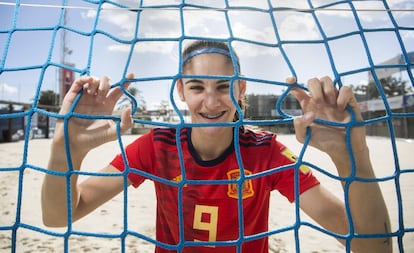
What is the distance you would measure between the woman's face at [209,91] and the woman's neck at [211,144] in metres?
0.11

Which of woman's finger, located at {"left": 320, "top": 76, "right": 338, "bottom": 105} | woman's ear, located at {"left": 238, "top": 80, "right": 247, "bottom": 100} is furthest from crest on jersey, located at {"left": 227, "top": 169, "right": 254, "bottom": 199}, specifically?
woman's finger, located at {"left": 320, "top": 76, "right": 338, "bottom": 105}

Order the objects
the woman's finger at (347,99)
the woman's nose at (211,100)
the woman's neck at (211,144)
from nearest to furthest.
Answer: the woman's finger at (347,99) → the woman's nose at (211,100) → the woman's neck at (211,144)

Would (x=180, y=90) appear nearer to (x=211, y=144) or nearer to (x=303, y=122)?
(x=211, y=144)

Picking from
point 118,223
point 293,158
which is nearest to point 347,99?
point 293,158

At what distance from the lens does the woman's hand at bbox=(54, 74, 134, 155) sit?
1.05 m

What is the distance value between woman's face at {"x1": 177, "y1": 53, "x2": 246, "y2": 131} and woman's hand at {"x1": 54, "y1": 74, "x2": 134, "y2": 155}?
0.32 m

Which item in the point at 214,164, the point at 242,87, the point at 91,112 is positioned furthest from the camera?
the point at 242,87

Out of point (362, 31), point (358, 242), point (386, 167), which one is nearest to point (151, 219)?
point (358, 242)

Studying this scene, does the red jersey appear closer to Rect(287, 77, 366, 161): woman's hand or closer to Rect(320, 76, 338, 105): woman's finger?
Rect(287, 77, 366, 161): woman's hand

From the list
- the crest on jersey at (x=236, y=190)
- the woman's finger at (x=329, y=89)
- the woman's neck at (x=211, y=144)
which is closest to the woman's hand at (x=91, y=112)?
the woman's neck at (x=211, y=144)

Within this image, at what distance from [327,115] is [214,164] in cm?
57

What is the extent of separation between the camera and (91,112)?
1.10 metres

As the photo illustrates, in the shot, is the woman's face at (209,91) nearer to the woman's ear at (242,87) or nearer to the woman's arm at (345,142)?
the woman's ear at (242,87)

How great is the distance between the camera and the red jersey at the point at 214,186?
1360 mm
